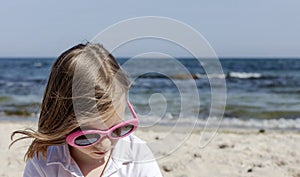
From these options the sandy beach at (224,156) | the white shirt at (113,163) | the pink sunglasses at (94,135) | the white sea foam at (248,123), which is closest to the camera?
the pink sunglasses at (94,135)

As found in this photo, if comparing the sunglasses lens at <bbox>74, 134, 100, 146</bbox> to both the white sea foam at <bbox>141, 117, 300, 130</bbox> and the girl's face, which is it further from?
A: the white sea foam at <bbox>141, 117, 300, 130</bbox>

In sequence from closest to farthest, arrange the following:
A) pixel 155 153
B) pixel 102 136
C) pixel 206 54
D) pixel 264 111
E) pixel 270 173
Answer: pixel 102 136
pixel 206 54
pixel 155 153
pixel 270 173
pixel 264 111

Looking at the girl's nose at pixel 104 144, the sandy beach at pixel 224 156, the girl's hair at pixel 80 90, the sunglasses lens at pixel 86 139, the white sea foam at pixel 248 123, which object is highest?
the girl's hair at pixel 80 90

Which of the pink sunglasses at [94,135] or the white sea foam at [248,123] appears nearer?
the pink sunglasses at [94,135]

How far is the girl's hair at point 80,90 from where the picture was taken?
1.77 metres

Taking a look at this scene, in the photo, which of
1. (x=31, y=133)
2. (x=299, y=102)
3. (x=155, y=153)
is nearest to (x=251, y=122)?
(x=299, y=102)

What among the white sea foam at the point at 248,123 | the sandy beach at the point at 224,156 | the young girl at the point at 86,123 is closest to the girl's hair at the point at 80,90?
the young girl at the point at 86,123

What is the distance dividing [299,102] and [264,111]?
55.2 inches

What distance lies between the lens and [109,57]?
186cm

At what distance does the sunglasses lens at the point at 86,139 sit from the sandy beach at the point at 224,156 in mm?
764

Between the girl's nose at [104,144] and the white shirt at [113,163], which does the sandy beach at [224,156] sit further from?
the girl's nose at [104,144]

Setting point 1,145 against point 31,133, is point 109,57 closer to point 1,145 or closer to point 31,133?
point 31,133

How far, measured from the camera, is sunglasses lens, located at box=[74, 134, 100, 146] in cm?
175

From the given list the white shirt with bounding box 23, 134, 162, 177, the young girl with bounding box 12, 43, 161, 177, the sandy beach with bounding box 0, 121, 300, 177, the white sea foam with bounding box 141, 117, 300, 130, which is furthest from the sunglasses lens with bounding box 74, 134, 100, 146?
A: the white sea foam with bounding box 141, 117, 300, 130
